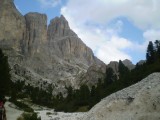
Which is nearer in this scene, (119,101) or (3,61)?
(119,101)

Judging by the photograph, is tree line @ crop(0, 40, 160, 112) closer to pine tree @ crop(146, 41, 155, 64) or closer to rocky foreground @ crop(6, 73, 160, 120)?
pine tree @ crop(146, 41, 155, 64)

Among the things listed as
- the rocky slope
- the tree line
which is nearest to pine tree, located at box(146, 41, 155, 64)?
the tree line

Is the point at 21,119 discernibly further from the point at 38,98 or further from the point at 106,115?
the point at 38,98

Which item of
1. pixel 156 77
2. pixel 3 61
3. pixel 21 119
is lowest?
pixel 21 119

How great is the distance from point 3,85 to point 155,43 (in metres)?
67.6

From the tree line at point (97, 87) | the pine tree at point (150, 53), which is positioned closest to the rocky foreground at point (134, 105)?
the tree line at point (97, 87)

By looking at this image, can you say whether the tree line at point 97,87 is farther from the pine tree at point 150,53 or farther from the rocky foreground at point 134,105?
the rocky foreground at point 134,105

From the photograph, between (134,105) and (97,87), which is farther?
(97,87)

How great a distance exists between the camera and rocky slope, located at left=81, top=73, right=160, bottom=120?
23.7 m

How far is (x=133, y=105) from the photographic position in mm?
25672

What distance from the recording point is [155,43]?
104750mm

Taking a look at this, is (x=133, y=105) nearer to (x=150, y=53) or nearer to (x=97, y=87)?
(x=97, y=87)

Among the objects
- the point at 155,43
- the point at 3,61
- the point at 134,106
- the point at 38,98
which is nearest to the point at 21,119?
the point at 134,106

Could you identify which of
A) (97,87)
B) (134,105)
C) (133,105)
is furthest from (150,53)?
(134,105)
